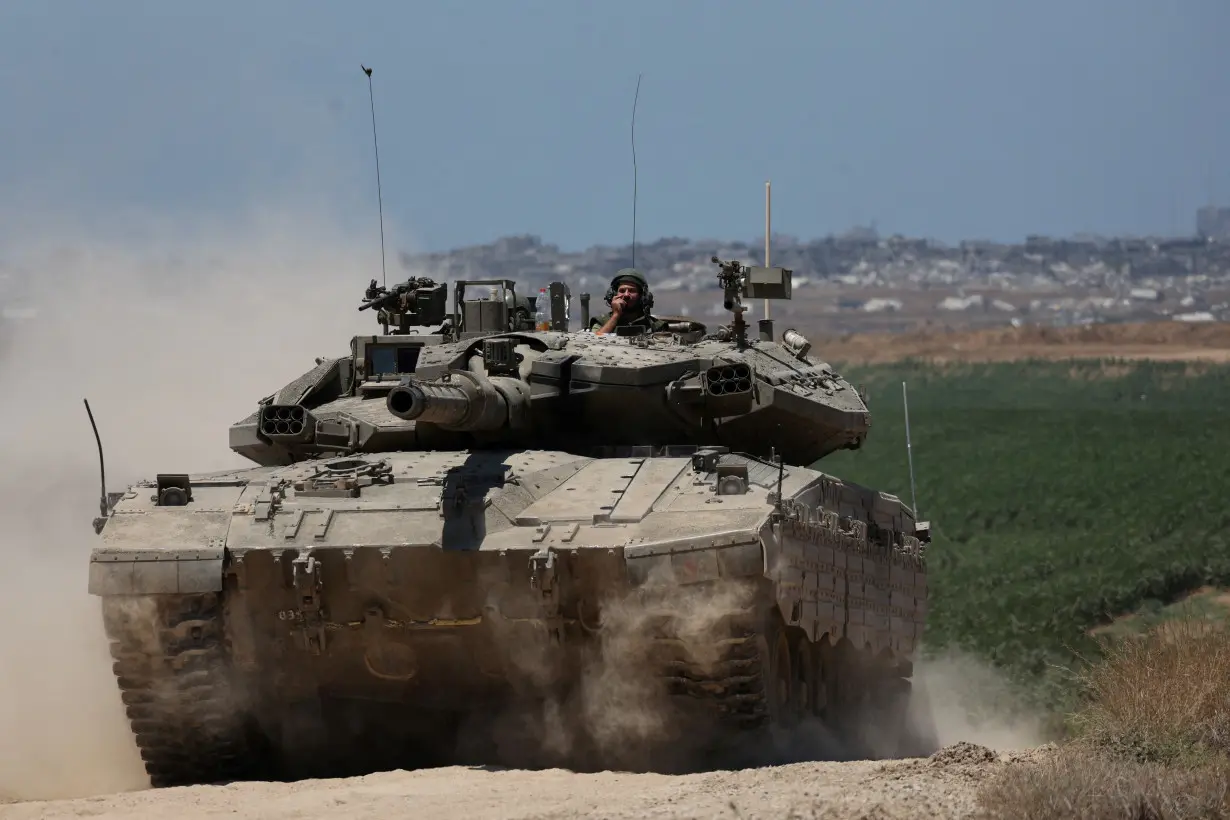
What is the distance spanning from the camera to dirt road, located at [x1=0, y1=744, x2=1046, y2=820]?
13297 mm

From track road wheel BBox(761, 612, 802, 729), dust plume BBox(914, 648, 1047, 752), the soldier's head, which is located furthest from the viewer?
dust plume BBox(914, 648, 1047, 752)

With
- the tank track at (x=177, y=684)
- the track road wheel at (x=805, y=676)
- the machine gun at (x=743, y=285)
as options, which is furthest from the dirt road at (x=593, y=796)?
the machine gun at (x=743, y=285)

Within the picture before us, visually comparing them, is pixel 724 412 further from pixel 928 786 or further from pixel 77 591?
pixel 77 591

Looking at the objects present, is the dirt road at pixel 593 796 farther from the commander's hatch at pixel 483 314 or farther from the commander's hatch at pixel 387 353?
the commander's hatch at pixel 483 314

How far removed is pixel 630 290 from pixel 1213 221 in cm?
17557

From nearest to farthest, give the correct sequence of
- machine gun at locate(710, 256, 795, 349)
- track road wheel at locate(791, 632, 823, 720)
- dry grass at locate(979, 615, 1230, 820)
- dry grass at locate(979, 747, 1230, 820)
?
dry grass at locate(979, 747, 1230, 820) → dry grass at locate(979, 615, 1230, 820) → track road wheel at locate(791, 632, 823, 720) → machine gun at locate(710, 256, 795, 349)

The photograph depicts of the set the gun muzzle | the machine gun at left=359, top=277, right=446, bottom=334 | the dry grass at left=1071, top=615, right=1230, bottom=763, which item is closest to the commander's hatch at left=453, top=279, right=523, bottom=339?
the machine gun at left=359, top=277, right=446, bottom=334

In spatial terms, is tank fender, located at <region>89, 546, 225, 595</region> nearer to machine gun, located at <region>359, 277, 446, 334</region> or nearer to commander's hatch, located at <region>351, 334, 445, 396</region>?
commander's hatch, located at <region>351, 334, 445, 396</region>

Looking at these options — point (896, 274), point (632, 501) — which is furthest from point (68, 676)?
point (896, 274)

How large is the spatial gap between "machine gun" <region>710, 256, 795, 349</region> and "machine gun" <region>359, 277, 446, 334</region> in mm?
2893

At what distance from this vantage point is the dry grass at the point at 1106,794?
12273 millimetres

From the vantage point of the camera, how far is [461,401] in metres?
17.5

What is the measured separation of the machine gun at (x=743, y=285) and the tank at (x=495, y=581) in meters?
1.05

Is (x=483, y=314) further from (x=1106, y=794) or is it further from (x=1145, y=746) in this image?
(x=1106, y=794)
